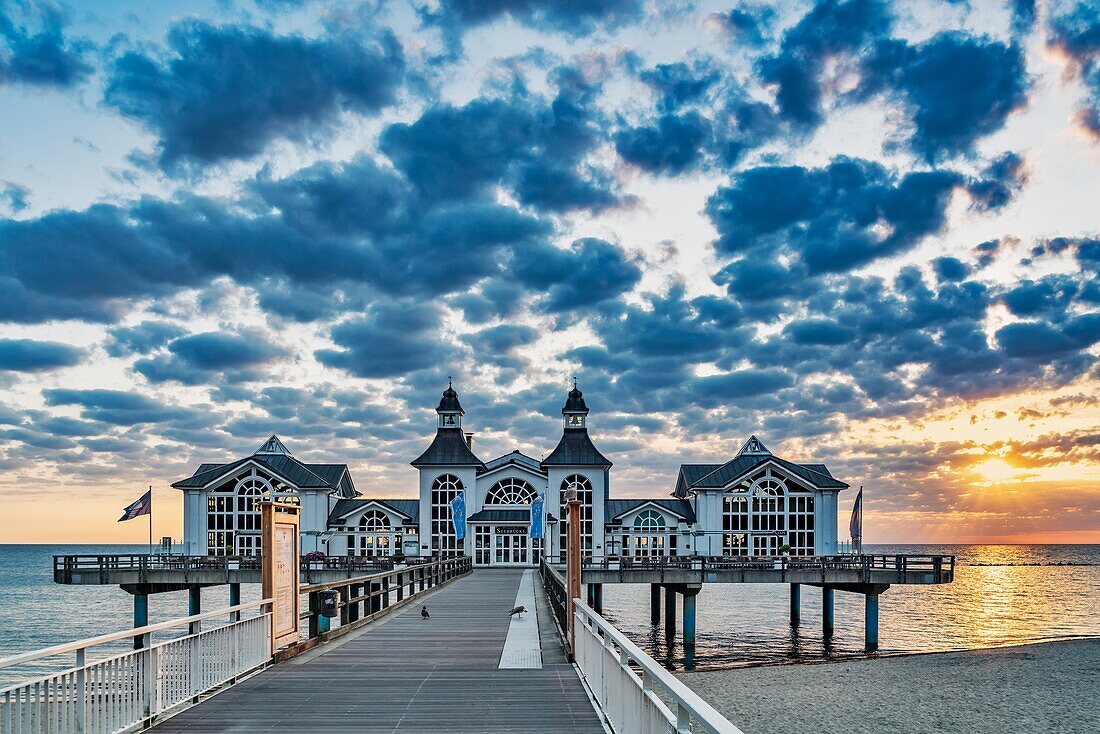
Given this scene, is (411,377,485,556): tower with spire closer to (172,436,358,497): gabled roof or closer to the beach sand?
(172,436,358,497): gabled roof

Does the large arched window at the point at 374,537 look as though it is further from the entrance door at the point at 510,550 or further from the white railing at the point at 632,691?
the white railing at the point at 632,691

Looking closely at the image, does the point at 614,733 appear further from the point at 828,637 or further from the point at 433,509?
the point at 433,509

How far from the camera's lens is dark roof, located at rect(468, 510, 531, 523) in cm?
5756

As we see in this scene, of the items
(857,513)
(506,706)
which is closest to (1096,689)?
(857,513)

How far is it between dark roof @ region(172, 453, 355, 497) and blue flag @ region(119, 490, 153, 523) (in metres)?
12.1

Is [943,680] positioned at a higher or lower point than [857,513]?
lower

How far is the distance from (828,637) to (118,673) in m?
37.4

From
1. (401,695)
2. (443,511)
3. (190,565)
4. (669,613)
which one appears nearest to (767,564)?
(669,613)

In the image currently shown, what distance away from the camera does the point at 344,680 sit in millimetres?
12055

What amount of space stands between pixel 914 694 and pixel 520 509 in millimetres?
34235

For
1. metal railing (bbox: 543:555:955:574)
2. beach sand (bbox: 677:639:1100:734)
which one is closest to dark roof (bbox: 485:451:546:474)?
metal railing (bbox: 543:555:955:574)

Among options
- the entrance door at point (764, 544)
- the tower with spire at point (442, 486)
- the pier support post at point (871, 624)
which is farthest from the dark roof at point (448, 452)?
the pier support post at point (871, 624)

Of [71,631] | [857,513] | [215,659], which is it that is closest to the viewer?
[215,659]

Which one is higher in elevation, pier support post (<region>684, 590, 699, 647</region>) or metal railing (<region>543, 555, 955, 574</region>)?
metal railing (<region>543, 555, 955, 574</region>)
